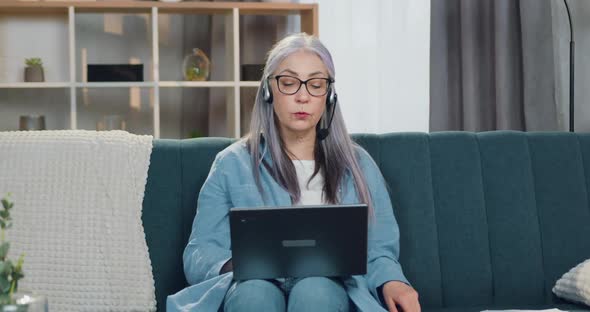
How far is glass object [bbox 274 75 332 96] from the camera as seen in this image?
191 cm

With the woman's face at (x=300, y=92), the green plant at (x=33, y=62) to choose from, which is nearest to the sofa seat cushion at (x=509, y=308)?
the woman's face at (x=300, y=92)

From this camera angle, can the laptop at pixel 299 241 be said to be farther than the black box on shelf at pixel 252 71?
No

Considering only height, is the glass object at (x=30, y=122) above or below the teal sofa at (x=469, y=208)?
above

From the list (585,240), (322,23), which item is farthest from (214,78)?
(585,240)

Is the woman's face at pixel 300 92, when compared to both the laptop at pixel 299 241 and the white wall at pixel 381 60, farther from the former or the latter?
the white wall at pixel 381 60

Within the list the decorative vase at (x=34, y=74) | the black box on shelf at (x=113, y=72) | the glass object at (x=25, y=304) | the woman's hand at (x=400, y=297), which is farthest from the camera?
the decorative vase at (x=34, y=74)

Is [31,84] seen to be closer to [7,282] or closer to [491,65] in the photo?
[491,65]

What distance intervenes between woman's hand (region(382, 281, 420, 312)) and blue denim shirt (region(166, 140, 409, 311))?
2cm

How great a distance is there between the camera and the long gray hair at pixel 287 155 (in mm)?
1926

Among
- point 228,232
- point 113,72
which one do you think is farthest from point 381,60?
point 228,232

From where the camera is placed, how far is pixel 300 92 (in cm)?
190

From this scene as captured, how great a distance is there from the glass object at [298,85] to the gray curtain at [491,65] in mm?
1754

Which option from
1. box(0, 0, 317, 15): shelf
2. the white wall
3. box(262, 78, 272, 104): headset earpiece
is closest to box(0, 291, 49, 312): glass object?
box(262, 78, 272, 104): headset earpiece

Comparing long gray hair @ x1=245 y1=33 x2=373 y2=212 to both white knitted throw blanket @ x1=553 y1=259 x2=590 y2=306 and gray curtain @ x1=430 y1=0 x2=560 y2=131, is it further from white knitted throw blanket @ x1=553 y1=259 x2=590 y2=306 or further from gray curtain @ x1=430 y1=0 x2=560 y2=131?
gray curtain @ x1=430 y1=0 x2=560 y2=131
